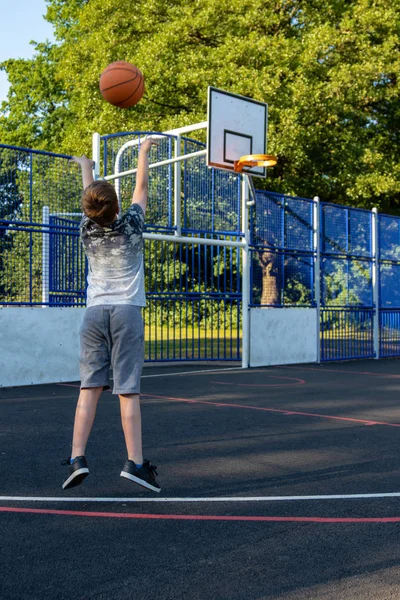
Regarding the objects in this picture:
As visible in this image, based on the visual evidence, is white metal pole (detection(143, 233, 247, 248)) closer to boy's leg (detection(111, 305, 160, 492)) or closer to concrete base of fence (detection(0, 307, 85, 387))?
concrete base of fence (detection(0, 307, 85, 387))

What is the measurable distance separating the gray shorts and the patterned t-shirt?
7 centimetres

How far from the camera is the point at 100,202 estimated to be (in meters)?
4.38

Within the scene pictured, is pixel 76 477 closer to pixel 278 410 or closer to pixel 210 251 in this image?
pixel 278 410

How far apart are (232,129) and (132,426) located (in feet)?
32.6

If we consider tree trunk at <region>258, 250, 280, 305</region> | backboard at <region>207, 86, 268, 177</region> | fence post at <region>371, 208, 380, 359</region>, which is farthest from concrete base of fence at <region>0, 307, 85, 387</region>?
fence post at <region>371, 208, 380, 359</region>

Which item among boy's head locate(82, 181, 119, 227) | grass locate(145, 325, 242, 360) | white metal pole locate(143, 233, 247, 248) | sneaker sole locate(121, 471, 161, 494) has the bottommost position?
sneaker sole locate(121, 471, 161, 494)

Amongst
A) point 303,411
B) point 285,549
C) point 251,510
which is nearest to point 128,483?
point 251,510

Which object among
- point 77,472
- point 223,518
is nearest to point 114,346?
point 77,472

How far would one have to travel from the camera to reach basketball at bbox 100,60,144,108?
8859mm

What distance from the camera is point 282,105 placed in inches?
862

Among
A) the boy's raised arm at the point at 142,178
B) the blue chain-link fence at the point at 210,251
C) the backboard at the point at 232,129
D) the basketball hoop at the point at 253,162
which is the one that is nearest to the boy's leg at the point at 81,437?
the boy's raised arm at the point at 142,178

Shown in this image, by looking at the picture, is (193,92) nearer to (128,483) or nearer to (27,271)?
(27,271)

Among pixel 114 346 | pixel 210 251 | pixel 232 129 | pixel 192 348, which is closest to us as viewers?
pixel 114 346

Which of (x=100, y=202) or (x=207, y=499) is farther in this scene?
(x=207, y=499)
